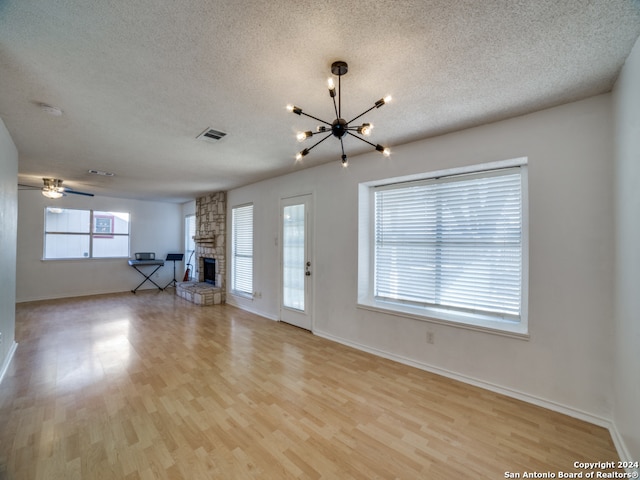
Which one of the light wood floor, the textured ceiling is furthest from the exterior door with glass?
the textured ceiling

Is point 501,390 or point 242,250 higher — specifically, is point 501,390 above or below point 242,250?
below

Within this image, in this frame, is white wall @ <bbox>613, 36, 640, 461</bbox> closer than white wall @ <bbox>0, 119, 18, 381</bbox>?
Yes

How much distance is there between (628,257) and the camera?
1.71 metres

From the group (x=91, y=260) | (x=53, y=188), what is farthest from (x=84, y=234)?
(x=53, y=188)

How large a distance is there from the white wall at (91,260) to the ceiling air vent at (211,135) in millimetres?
5684

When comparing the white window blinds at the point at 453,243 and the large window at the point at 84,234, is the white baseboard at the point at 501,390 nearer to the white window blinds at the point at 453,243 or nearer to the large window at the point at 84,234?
the white window blinds at the point at 453,243

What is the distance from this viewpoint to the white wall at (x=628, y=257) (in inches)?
61.7

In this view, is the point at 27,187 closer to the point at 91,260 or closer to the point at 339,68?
the point at 91,260

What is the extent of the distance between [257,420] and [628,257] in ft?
8.93

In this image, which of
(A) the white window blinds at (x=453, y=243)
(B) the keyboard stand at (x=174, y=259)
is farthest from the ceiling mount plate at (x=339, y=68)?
(B) the keyboard stand at (x=174, y=259)

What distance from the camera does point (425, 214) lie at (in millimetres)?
3158

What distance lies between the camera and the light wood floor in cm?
165

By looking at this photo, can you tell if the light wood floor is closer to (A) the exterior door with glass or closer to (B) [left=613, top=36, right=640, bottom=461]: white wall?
(B) [left=613, top=36, right=640, bottom=461]: white wall

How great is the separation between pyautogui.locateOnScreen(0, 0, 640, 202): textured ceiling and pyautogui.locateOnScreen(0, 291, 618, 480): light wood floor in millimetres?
2449
